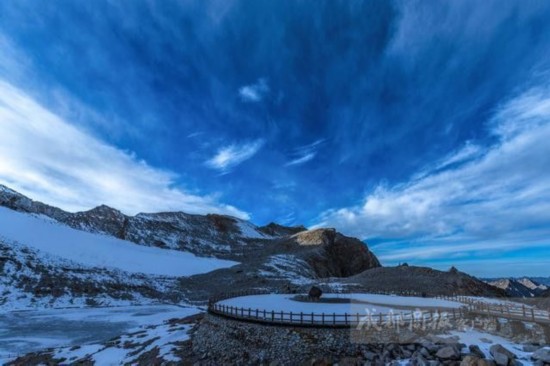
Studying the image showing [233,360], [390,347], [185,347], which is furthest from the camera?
[185,347]

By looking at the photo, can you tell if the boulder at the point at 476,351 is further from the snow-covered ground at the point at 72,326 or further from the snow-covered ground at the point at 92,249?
the snow-covered ground at the point at 92,249

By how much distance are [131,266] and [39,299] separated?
3669cm

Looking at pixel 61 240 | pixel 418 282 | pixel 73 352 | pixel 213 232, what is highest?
pixel 213 232

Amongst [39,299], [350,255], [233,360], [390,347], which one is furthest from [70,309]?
[350,255]

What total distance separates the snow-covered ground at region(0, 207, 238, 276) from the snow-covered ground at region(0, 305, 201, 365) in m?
37.2

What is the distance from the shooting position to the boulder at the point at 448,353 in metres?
24.0

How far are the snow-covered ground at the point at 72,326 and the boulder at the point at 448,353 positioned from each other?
3085cm

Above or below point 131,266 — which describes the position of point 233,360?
below

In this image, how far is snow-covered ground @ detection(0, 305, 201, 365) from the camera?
4066 cm

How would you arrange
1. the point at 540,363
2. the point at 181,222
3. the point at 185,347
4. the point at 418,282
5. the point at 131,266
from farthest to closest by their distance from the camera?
the point at 181,222, the point at 131,266, the point at 418,282, the point at 185,347, the point at 540,363

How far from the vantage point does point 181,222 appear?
620 ft

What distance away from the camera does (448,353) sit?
24188 mm

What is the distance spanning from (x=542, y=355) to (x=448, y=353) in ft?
18.2

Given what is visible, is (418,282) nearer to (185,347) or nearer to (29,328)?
(185,347)
